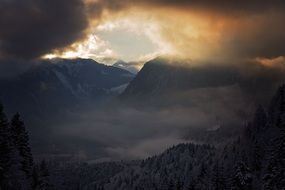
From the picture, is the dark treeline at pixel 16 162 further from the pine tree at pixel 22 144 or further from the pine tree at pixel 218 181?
the pine tree at pixel 218 181

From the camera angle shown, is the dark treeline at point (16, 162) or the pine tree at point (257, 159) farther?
the pine tree at point (257, 159)

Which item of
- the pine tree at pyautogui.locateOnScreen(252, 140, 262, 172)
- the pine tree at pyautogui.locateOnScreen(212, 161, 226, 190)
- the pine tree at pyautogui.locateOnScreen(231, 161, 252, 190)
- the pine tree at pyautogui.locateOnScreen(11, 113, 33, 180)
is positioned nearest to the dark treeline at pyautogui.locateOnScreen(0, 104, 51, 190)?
the pine tree at pyautogui.locateOnScreen(11, 113, 33, 180)

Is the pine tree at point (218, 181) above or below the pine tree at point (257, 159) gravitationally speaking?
below

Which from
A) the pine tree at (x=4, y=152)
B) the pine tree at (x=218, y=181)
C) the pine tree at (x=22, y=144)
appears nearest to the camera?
the pine tree at (x=4, y=152)

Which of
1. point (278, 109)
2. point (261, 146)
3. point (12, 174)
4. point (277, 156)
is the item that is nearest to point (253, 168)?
point (261, 146)

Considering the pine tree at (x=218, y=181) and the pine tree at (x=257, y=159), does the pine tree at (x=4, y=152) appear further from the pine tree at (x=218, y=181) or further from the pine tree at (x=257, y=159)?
the pine tree at (x=257, y=159)

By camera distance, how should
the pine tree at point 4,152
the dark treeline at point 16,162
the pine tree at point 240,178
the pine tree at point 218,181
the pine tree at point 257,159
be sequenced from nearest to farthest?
the pine tree at point 4,152 → the dark treeline at point 16,162 → the pine tree at point 240,178 → the pine tree at point 218,181 → the pine tree at point 257,159

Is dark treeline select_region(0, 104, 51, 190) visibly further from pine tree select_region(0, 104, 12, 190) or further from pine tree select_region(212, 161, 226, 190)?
pine tree select_region(212, 161, 226, 190)

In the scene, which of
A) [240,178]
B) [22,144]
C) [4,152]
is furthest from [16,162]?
[240,178]


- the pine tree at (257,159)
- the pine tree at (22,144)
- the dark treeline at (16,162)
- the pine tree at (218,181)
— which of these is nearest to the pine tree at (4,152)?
the dark treeline at (16,162)
